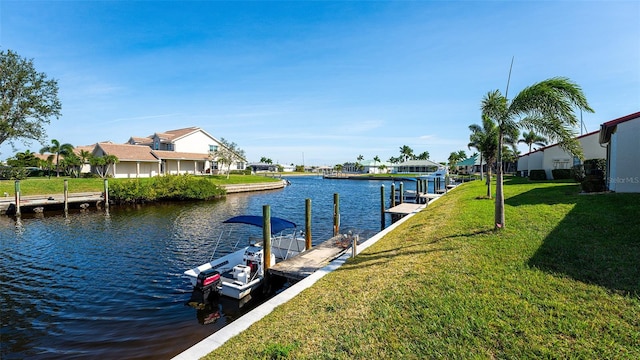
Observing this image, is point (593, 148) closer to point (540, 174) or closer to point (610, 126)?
point (540, 174)

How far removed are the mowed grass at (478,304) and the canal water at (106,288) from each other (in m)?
4.29

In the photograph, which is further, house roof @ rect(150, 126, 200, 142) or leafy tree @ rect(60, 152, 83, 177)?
house roof @ rect(150, 126, 200, 142)

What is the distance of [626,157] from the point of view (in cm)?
1512

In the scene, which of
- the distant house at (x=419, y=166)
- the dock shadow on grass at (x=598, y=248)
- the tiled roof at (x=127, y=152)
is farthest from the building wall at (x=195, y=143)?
the distant house at (x=419, y=166)

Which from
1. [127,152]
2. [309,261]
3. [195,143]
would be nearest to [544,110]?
[309,261]

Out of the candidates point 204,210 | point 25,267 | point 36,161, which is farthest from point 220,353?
point 36,161

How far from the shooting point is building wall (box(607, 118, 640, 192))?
14.6m

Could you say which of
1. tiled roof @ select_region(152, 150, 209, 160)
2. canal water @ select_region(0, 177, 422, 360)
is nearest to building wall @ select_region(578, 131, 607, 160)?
canal water @ select_region(0, 177, 422, 360)

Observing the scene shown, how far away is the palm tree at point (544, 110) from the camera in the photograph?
31.8 ft

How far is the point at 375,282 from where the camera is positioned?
24.9ft

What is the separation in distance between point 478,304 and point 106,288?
13.0 m

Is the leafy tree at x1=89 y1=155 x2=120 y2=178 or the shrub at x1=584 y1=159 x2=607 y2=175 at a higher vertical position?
the leafy tree at x1=89 y1=155 x2=120 y2=178

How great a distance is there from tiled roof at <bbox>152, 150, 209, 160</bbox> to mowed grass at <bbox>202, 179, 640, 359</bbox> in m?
49.7

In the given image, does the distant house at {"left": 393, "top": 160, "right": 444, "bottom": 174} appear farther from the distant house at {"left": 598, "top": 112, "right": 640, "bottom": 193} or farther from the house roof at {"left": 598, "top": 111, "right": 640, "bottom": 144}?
the distant house at {"left": 598, "top": 112, "right": 640, "bottom": 193}
